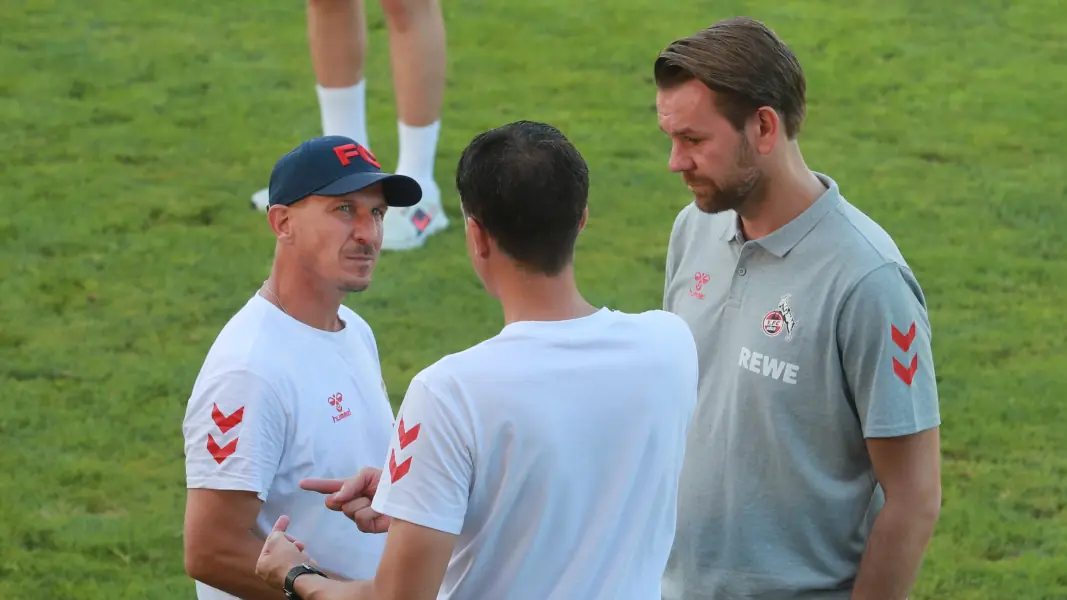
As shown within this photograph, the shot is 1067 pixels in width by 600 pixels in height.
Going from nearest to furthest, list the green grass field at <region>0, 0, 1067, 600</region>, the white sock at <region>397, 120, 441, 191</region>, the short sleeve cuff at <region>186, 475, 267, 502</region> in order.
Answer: the short sleeve cuff at <region>186, 475, 267, 502</region> → the green grass field at <region>0, 0, 1067, 600</region> → the white sock at <region>397, 120, 441, 191</region>

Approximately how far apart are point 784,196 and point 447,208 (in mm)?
4601

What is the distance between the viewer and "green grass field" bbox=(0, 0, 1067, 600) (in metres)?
5.31

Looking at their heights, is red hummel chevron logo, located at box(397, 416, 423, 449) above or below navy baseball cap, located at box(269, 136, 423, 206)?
below

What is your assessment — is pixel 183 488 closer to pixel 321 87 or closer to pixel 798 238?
pixel 321 87

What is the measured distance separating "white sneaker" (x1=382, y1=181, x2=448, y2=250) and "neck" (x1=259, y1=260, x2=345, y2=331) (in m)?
3.76

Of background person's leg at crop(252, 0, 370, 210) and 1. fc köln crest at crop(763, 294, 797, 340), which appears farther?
background person's leg at crop(252, 0, 370, 210)

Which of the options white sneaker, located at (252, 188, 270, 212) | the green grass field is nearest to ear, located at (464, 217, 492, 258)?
the green grass field

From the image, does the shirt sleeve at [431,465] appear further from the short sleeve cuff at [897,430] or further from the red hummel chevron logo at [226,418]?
the short sleeve cuff at [897,430]

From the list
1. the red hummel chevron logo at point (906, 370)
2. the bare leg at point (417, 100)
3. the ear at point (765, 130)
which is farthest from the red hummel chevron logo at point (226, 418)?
the bare leg at point (417, 100)

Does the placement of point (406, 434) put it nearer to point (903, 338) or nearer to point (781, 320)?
point (781, 320)

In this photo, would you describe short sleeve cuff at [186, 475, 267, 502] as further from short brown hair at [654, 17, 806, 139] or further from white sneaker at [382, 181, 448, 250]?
white sneaker at [382, 181, 448, 250]

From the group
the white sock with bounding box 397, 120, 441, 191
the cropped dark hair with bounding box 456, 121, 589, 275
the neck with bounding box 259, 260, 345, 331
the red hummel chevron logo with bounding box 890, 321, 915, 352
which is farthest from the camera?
the white sock with bounding box 397, 120, 441, 191

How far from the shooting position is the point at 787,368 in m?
2.99

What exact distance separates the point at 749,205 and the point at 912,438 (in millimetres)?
591
